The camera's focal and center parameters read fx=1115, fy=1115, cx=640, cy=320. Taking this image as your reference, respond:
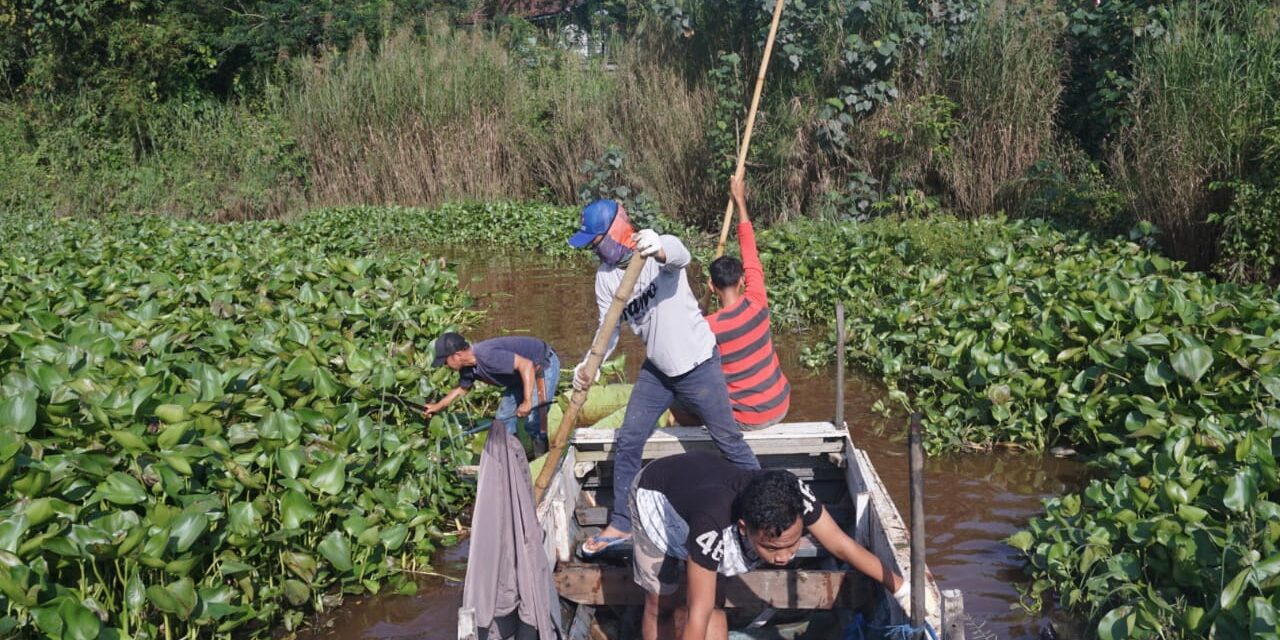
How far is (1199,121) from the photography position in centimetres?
835

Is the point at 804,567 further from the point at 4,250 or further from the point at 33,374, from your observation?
the point at 4,250

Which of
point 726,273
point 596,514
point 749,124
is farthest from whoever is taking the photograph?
point 749,124

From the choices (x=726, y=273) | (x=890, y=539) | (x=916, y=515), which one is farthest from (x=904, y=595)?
(x=726, y=273)

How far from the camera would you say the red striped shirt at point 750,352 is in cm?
481

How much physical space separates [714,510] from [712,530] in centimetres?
7

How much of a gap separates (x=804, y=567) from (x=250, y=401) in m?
2.46

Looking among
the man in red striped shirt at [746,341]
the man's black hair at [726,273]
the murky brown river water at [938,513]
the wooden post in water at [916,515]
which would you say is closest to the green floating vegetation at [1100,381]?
the murky brown river water at [938,513]

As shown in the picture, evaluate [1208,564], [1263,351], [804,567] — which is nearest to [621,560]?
[804,567]

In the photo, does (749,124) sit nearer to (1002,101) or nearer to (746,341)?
(746,341)

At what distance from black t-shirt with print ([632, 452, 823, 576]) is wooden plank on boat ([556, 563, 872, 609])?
0.40 meters

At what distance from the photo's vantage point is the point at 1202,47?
28.3ft

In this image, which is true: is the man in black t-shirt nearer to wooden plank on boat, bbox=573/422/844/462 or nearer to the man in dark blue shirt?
wooden plank on boat, bbox=573/422/844/462

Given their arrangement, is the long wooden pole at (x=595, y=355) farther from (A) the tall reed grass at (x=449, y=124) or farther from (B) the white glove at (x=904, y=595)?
(A) the tall reed grass at (x=449, y=124)

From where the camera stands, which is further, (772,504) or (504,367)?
(504,367)
